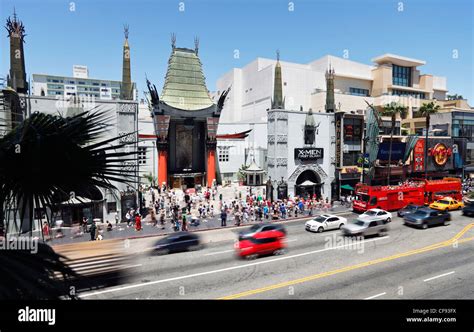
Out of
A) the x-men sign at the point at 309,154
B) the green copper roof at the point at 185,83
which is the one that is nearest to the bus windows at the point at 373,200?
the x-men sign at the point at 309,154

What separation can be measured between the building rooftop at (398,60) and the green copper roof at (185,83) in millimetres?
47541

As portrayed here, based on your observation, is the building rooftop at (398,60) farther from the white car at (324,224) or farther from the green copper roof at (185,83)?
the white car at (324,224)

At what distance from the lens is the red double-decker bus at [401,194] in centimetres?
3091

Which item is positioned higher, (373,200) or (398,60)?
(398,60)

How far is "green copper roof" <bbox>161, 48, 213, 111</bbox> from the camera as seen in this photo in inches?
1971

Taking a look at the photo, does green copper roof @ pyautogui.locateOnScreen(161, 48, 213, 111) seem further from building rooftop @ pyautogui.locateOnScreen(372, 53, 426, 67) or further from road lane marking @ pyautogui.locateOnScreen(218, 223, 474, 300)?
building rooftop @ pyautogui.locateOnScreen(372, 53, 426, 67)

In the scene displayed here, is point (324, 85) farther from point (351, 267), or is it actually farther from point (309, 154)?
point (351, 267)

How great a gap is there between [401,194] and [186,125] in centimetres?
3370

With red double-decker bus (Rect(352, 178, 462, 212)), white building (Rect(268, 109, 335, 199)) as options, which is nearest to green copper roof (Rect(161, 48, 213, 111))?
white building (Rect(268, 109, 335, 199))

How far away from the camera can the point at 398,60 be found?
7456 centimetres

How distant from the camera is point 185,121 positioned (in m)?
50.6

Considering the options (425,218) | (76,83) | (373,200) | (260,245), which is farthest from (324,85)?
(76,83)
